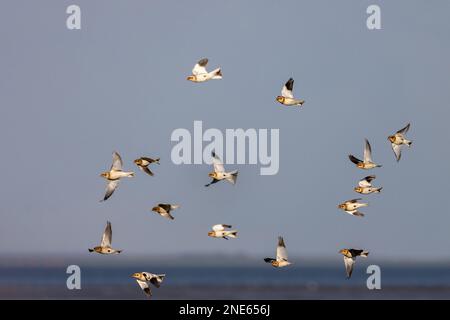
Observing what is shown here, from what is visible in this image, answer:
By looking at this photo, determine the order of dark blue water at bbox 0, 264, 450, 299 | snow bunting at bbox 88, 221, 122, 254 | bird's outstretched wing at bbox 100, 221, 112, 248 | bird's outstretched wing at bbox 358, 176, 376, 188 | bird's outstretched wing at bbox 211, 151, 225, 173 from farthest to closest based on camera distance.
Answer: dark blue water at bbox 0, 264, 450, 299 → bird's outstretched wing at bbox 358, 176, 376, 188 → bird's outstretched wing at bbox 211, 151, 225, 173 → bird's outstretched wing at bbox 100, 221, 112, 248 → snow bunting at bbox 88, 221, 122, 254

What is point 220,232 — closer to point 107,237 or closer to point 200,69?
point 107,237

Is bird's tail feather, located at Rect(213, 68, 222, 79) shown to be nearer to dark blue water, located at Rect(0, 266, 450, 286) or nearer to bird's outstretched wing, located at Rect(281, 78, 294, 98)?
bird's outstretched wing, located at Rect(281, 78, 294, 98)

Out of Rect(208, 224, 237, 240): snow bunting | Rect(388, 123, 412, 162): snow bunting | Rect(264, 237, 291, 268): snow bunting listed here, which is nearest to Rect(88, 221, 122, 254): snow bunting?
Rect(208, 224, 237, 240): snow bunting

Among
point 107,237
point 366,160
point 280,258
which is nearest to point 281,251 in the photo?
point 280,258

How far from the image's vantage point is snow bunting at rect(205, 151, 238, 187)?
19.4 meters

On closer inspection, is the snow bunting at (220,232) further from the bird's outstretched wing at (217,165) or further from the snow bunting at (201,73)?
the snow bunting at (201,73)

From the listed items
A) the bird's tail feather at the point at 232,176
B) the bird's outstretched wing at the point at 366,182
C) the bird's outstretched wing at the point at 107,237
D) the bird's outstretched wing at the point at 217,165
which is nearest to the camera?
the bird's outstretched wing at the point at 107,237

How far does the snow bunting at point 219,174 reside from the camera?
1941cm

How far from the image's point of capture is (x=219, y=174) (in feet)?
64.0

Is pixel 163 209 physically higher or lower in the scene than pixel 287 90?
lower

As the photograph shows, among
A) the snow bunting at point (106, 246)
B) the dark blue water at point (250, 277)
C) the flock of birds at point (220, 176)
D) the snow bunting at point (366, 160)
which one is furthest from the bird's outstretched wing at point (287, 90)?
the dark blue water at point (250, 277)
